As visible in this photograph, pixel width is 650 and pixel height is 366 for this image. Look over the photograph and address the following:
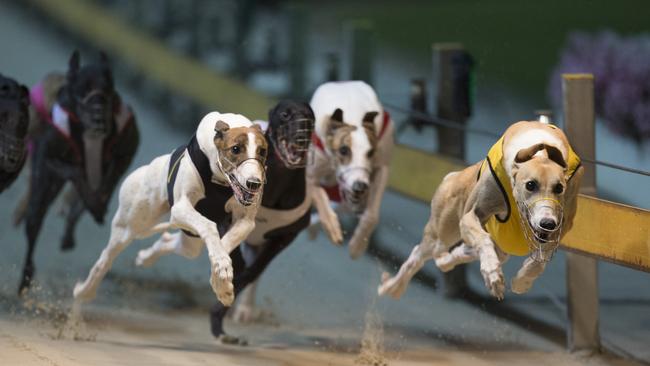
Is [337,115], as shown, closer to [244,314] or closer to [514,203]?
[244,314]

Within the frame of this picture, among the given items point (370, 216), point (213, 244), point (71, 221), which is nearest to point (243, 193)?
point (213, 244)

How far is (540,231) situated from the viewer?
5605 mm

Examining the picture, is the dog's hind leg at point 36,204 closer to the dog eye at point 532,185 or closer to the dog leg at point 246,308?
the dog leg at point 246,308

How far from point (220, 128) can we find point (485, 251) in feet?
3.94

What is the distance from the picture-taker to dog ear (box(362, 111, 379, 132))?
761 cm

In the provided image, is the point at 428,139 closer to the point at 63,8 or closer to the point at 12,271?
the point at 12,271

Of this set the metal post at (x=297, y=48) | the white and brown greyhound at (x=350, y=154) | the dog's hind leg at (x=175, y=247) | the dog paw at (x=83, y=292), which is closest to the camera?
the dog's hind leg at (x=175, y=247)

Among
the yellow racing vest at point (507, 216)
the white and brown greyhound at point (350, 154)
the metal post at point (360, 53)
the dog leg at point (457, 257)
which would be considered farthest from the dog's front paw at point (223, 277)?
the metal post at point (360, 53)

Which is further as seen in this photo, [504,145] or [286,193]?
[286,193]

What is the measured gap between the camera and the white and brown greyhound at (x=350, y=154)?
7.53m

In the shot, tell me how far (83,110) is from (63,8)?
18.2ft

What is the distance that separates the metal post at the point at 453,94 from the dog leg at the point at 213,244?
9.73ft

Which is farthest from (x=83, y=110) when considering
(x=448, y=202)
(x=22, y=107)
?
(x=448, y=202)

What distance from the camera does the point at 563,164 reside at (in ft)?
18.8
